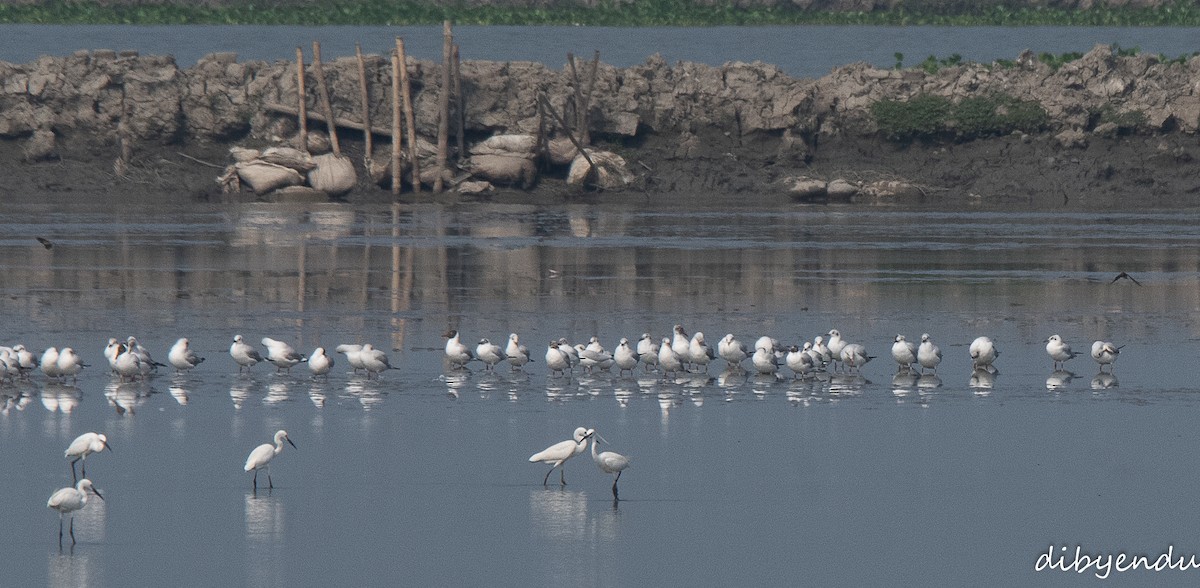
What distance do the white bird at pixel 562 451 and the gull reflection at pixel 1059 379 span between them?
563cm

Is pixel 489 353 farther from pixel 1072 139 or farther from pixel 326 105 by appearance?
pixel 1072 139

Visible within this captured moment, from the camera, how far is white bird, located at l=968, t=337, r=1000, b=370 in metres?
17.6

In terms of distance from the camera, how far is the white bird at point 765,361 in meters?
17.4

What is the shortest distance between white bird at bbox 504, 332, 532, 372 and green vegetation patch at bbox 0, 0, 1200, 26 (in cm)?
6633

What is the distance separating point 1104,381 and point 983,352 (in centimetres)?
114

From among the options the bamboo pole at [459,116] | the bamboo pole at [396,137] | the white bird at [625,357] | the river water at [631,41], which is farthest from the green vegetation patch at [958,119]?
the white bird at [625,357]

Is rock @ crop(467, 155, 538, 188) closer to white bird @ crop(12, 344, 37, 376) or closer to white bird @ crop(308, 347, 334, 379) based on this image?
white bird @ crop(308, 347, 334, 379)

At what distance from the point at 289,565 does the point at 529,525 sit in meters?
1.70

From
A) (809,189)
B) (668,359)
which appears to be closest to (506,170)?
(809,189)

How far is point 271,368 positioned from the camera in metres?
17.9

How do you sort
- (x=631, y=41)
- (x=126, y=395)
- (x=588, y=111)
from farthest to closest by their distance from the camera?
1. (x=631, y=41)
2. (x=588, y=111)
3. (x=126, y=395)

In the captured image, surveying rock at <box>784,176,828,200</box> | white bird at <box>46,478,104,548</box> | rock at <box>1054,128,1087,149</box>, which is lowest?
white bird at <box>46,478,104,548</box>

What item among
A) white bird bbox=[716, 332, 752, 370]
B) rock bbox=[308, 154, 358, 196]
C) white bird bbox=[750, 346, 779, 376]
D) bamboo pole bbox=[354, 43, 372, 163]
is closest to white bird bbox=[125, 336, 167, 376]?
white bird bbox=[716, 332, 752, 370]

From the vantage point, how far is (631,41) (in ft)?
247
